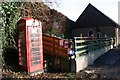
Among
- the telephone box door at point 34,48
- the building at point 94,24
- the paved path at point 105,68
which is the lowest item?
the paved path at point 105,68

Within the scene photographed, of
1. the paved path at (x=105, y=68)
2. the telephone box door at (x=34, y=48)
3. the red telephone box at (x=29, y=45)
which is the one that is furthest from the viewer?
the paved path at (x=105, y=68)

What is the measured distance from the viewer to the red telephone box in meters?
10.9

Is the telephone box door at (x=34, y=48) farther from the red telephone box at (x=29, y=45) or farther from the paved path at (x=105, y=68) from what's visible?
the paved path at (x=105, y=68)

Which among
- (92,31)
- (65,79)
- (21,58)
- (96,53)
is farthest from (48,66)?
(92,31)

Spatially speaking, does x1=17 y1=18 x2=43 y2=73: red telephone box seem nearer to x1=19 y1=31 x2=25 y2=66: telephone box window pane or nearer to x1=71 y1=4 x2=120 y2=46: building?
x1=19 y1=31 x2=25 y2=66: telephone box window pane

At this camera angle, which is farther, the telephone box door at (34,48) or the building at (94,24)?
the building at (94,24)

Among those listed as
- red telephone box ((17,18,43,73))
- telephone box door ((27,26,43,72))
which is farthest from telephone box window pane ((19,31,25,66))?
telephone box door ((27,26,43,72))

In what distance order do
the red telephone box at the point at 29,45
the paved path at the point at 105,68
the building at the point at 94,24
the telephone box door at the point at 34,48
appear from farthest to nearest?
the building at the point at 94,24, the paved path at the point at 105,68, the telephone box door at the point at 34,48, the red telephone box at the point at 29,45

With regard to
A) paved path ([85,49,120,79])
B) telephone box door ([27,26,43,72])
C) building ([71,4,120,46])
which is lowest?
paved path ([85,49,120,79])

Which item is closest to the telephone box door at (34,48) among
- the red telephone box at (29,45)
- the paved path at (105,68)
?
the red telephone box at (29,45)

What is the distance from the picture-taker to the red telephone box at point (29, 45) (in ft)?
35.7

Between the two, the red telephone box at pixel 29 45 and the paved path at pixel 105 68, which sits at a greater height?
the red telephone box at pixel 29 45

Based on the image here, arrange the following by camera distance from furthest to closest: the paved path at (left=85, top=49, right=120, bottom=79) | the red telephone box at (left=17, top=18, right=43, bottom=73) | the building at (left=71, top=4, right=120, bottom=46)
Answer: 1. the building at (left=71, top=4, right=120, bottom=46)
2. the paved path at (left=85, top=49, right=120, bottom=79)
3. the red telephone box at (left=17, top=18, right=43, bottom=73)

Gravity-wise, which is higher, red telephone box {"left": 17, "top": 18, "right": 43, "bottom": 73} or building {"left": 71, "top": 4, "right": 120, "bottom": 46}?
building {"left": 71, "top": 4, "right": 120, "bottom": 46}
